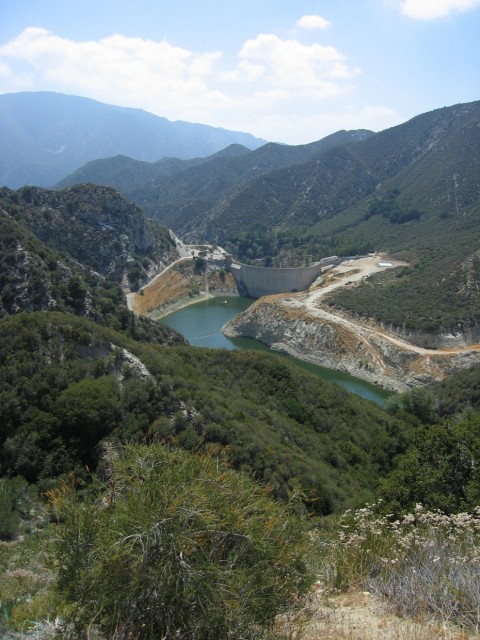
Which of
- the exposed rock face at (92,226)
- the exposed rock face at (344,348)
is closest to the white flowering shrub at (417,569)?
the exposed rock face at (344,348)

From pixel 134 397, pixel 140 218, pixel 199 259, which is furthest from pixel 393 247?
pixel 134 397

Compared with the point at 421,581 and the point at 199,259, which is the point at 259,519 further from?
the point at 199,259

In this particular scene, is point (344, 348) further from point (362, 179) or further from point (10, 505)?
point (362, 179)

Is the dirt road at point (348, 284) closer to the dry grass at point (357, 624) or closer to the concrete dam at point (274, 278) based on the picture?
the concrete dam at point (274, 278)

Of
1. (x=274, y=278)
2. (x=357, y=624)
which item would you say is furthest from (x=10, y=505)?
(x=274, y=278)

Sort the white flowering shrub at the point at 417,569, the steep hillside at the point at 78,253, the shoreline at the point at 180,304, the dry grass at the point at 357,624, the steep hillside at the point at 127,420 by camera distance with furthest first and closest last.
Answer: the shoreline at the point at 180,304 → the steep hillside at the point at 78,253 → the steep hillside at the point at 127,420 → the white flowering shrub at the point at 417,569 → the dry grass at the point at 357,624
